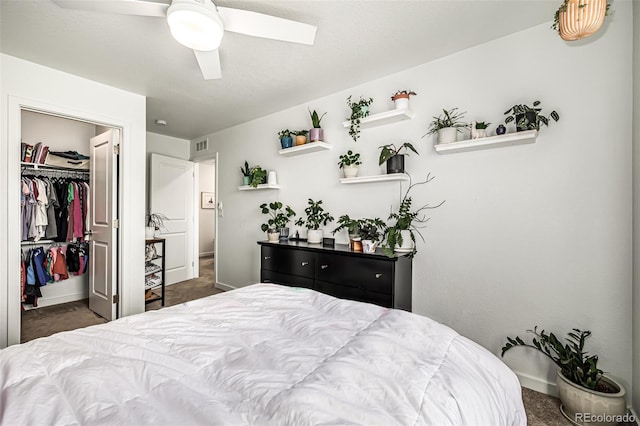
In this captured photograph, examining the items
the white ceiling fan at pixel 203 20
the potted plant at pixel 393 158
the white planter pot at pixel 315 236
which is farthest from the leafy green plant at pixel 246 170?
the white ceiling fan at pixel 203 20

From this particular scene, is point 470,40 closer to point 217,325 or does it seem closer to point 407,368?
point 407,368

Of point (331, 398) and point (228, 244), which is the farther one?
point (228, 244)

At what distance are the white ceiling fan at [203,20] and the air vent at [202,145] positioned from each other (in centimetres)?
336

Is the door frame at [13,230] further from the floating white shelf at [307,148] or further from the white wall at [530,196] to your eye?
the white wall at [530,196]

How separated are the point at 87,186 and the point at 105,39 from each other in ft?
7.79

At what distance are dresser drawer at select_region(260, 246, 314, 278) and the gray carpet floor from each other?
5.59 feet

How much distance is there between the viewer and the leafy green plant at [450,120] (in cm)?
233

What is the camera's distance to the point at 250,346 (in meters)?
1.15

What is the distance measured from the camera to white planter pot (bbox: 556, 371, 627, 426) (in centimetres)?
157

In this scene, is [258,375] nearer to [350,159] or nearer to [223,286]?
[350,159]

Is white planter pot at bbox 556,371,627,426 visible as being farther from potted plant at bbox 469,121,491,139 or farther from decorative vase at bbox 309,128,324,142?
decorative vase at bbox 309,128,324,142

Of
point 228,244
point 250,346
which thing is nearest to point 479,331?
point 250,346

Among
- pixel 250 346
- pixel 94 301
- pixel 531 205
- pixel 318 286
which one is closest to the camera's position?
pixel 250 346

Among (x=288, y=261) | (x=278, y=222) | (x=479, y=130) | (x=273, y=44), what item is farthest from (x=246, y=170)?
(x=479, y=130)
